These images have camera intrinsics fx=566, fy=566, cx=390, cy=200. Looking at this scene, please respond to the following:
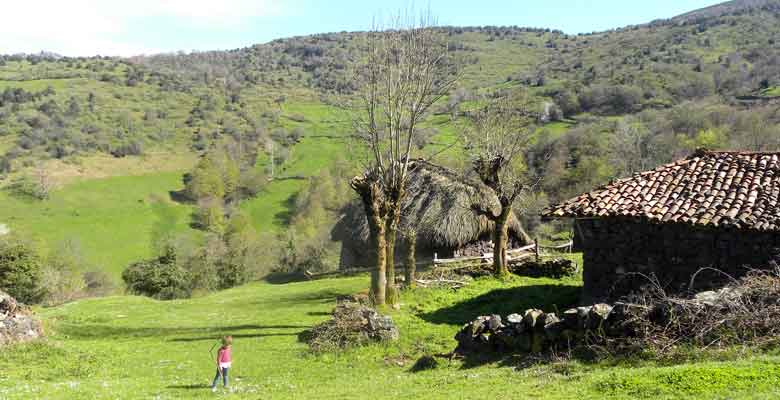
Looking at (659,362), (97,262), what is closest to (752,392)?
(659,362)

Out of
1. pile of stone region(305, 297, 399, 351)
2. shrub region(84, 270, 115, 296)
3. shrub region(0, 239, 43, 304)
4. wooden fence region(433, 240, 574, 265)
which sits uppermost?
pile of stone region(305, 297, 399, 351)

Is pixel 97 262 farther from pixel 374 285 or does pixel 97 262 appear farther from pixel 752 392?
pixel 752 392

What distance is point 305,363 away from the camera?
49.1 ft

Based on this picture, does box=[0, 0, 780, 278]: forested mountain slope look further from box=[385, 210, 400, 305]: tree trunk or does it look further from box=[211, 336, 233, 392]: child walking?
box=[211, 336, 233, 392]: child walking

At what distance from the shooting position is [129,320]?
2380 centimetres

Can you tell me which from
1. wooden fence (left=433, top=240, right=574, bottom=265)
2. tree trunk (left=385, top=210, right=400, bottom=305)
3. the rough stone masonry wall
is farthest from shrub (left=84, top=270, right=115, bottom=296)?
the rough stone masonry wall

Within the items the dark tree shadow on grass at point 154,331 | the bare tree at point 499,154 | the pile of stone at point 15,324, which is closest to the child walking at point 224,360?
the dark tree shadow on grass at point 154,331

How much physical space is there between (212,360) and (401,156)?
1043cm

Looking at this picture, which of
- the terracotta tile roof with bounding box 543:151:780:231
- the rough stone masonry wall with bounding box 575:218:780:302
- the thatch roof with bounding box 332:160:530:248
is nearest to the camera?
the rough stone masonry wall with bounding box 575:218:780:302

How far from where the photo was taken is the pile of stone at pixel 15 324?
55.3 ft

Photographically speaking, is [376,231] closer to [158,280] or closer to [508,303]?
[508,303]

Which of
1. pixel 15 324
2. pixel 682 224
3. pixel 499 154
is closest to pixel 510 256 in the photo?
pixel 499 154

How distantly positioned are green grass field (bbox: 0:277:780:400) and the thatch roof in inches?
277

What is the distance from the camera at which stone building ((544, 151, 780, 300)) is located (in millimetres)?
15008
